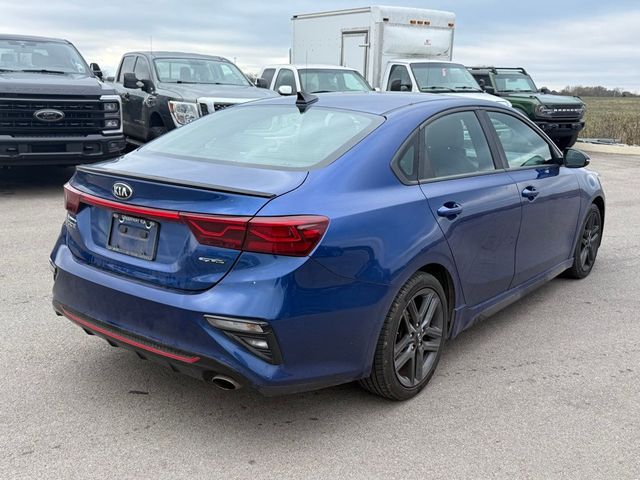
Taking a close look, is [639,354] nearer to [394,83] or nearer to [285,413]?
[285,413]

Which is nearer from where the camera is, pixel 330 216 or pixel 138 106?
pixel 330 216

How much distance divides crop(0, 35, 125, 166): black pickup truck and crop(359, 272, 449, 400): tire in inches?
268

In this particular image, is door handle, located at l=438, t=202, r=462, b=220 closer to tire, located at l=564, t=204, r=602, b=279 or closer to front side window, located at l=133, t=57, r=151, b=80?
tire, located at l=564, t=204, r=602, b=279

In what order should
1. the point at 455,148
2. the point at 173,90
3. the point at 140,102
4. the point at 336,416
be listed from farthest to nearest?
1. the point at 140,102
2. the point at 173,90
3. the point at 455,148
4. the point at 336,416

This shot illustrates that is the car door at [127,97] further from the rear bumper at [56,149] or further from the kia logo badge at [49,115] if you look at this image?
the kia logo badge at [49,115]

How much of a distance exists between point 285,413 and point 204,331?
0.84m

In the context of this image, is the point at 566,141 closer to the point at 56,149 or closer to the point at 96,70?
the point at 96,70

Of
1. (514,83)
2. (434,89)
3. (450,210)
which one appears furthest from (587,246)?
(514,83)

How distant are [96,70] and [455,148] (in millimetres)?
8472

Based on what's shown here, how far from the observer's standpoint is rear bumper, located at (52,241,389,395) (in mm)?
2834

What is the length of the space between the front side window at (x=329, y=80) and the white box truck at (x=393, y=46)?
4.00 ft

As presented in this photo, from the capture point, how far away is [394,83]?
1443cm

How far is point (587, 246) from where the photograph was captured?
5.91 meters

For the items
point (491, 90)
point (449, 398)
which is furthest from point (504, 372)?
point (491, 90)
